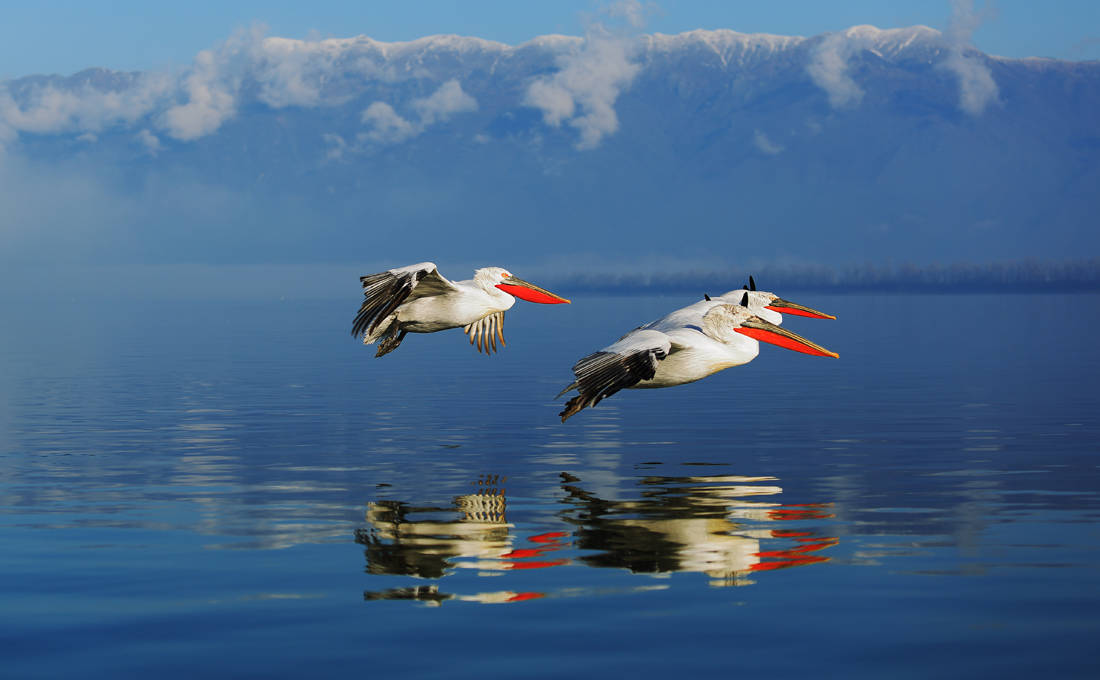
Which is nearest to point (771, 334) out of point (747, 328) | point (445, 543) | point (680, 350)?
point (747, 328)

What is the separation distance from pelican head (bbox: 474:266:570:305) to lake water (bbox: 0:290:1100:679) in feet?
10.0

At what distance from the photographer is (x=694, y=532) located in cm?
1752

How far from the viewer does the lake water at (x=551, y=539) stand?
12320 mm

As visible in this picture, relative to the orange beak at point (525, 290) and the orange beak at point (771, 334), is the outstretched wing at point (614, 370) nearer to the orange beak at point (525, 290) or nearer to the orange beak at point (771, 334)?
the orange beak at point (771, 334)

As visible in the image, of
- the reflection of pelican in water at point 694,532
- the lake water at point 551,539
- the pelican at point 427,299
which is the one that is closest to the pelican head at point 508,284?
the pelican at point 427,299

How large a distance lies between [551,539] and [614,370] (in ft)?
11.7

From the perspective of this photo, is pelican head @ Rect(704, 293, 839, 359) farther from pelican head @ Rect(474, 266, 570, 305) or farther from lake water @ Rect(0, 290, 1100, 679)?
pelican head @ Rect(474, 266, 570, 305)

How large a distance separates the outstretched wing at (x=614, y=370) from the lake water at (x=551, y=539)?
159 cm

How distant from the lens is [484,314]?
2709cm

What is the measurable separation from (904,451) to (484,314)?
861 centimetres

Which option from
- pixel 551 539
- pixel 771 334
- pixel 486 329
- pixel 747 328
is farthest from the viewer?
pixel 486 329

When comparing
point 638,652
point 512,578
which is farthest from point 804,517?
point 638,652

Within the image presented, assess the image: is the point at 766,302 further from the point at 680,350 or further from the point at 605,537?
the point at 605,537

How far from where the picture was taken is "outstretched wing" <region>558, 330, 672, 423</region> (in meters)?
19.9
